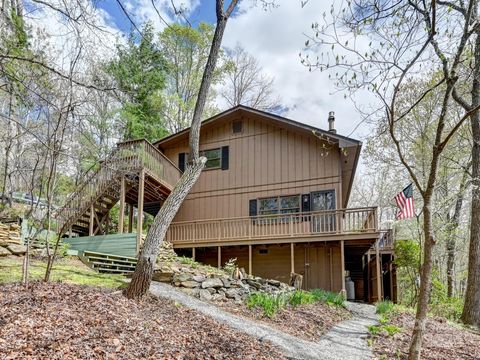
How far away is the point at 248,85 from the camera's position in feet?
92.3

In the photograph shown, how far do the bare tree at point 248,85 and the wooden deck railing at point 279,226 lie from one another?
14.7m

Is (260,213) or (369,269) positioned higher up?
(260,213)

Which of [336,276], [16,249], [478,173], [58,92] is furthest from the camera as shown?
[336,276]

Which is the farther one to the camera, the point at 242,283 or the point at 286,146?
the point at 286,146

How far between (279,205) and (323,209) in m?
1.81

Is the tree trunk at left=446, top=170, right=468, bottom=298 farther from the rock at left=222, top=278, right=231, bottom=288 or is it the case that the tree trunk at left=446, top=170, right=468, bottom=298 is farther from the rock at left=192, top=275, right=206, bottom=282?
the rock at left=192, top=275, right=206, bottom=282

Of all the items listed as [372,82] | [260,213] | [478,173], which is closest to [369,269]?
[260,213]

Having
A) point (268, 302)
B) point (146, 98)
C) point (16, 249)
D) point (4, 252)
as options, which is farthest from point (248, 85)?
point (268, 302)

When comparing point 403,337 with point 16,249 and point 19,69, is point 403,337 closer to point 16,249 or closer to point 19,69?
point 19,69

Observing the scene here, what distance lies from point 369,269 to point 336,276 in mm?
3946

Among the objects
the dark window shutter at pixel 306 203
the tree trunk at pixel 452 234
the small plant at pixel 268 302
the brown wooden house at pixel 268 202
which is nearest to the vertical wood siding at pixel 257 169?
the brown wooden house at pixel 268 202

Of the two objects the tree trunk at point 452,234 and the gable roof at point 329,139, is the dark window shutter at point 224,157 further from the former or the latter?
the tree trunk at point 452,234

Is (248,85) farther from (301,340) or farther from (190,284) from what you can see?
(301,340)

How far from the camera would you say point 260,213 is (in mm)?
14930
